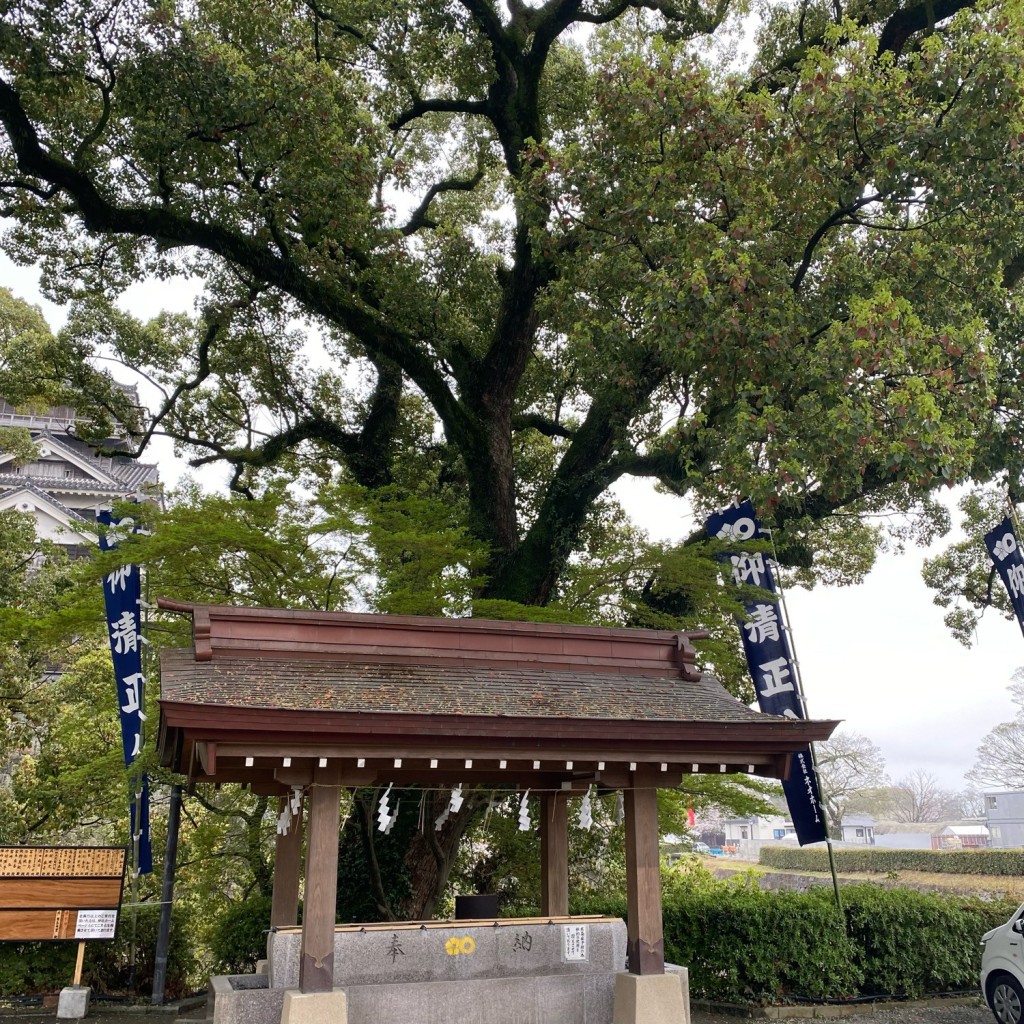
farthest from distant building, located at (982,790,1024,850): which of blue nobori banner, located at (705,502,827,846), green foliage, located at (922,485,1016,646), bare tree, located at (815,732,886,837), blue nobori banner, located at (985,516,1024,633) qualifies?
blue nobori banner, located at (705,502,827,846)

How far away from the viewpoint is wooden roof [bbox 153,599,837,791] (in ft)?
22.3

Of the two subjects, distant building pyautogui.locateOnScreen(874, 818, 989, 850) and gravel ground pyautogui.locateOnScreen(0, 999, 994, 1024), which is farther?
distant building pyautogui.locateOnScreen(874, 818, 989, 850)

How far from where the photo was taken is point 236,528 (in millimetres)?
10023

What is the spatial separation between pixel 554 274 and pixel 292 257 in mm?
4435

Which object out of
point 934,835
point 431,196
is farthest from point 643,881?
point 934,835

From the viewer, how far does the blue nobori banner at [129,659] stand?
35.1ft

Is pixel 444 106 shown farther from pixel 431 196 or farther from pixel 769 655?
pixel 769 655

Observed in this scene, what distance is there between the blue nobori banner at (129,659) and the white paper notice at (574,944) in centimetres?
574

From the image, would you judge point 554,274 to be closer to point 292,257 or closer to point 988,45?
point 292,257

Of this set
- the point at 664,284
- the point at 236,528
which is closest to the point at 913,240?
the point at 664,284

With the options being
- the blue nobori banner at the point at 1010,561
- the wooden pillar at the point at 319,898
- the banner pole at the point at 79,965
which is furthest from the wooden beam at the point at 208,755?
the blue nobori banner at the point at 1010,561

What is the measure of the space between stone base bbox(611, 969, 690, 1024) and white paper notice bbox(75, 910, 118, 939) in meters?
6.35

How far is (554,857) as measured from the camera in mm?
9719

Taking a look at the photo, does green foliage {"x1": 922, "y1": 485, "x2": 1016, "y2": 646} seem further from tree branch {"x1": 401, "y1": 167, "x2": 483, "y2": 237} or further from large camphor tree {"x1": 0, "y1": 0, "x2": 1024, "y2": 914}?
tree branch {"x1": 401, "y1": 167, "x2": 483, "y2": 237}
